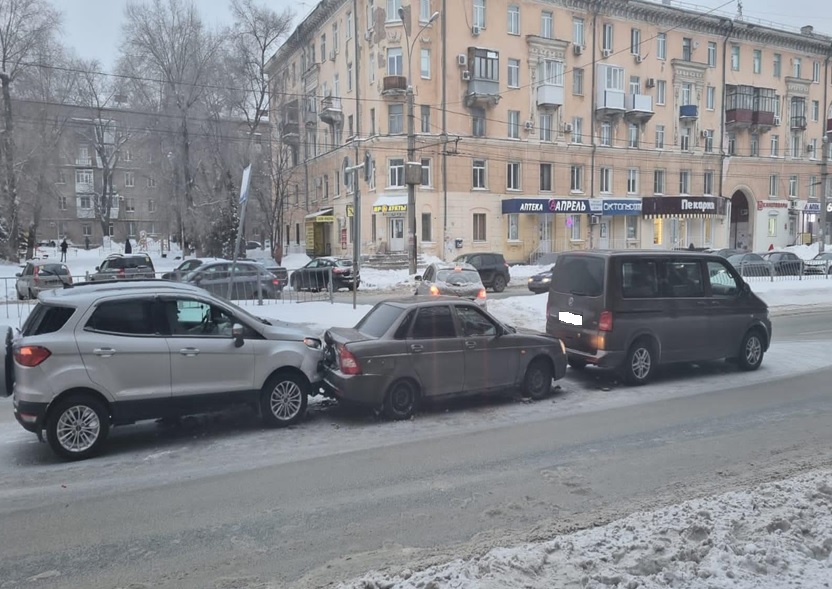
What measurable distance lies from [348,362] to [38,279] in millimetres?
18814

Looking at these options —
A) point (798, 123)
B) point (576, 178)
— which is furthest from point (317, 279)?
point (798, 123)

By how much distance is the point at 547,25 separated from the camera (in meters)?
43.6

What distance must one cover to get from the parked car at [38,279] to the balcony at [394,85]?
21876mm

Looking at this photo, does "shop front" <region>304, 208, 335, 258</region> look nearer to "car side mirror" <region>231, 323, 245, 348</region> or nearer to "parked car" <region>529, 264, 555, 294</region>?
"parked car" <region>529, 264, 555, 294</region>

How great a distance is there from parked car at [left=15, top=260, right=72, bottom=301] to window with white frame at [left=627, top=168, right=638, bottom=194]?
36.6 metres

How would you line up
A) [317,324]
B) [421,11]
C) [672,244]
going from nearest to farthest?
1. [317,324]
2. [421,11]
3. [672,244]

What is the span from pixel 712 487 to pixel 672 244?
46265 millimetres

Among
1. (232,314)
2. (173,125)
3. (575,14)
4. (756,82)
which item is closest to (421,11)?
(575,14)

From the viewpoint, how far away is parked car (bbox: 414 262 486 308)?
1909cm

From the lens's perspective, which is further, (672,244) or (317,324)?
(672,244)

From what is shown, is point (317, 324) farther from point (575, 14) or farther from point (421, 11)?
point (575, 14)

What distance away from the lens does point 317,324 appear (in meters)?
14.9

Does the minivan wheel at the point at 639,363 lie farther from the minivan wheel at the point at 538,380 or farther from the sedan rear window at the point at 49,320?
the sedan rear window at the point at 49,320

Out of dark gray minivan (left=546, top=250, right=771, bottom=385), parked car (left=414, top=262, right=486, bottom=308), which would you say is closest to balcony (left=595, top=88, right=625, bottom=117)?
parked car (left=414, top=262, right=486, bottom=308)
